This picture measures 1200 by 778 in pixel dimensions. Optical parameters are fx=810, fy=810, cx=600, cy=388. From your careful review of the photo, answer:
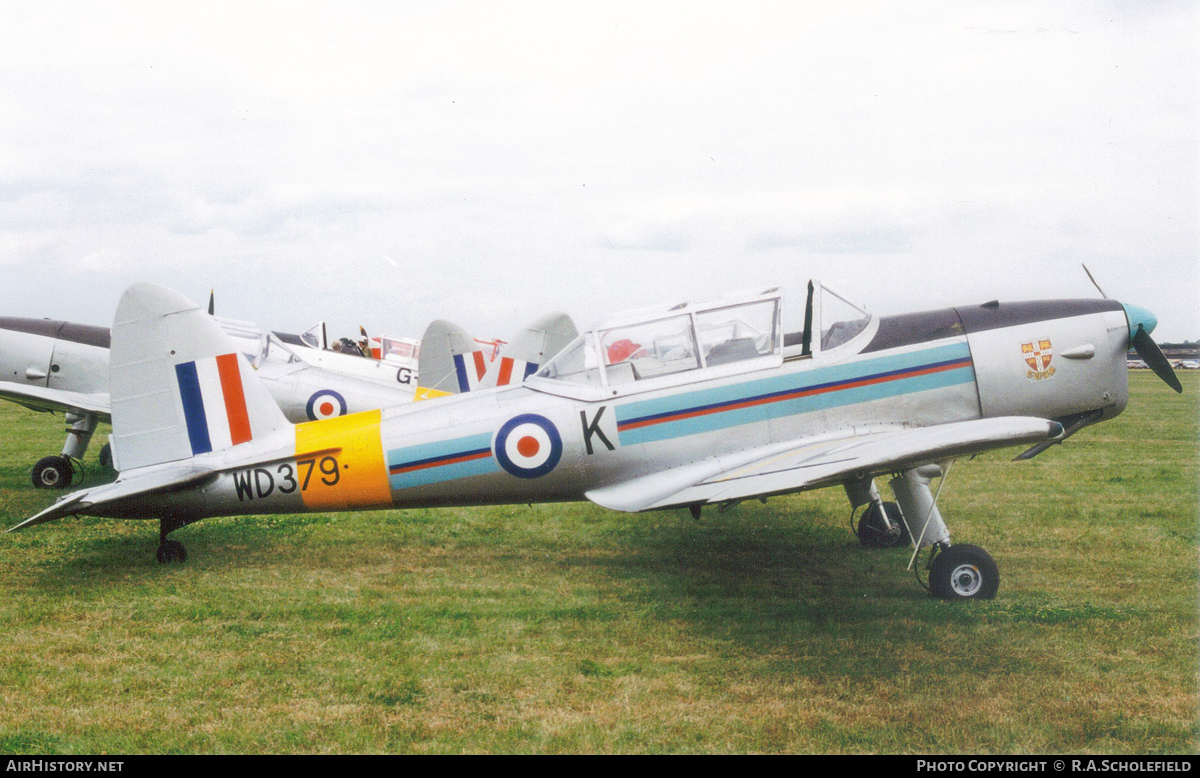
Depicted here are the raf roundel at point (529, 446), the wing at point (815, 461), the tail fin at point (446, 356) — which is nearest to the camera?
the wing at point (815, 461)

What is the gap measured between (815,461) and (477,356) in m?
6.90

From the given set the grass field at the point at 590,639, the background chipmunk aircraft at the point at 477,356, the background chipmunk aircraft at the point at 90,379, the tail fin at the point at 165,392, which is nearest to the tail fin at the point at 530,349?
the background chipmunk aircraft at the point at 477,356

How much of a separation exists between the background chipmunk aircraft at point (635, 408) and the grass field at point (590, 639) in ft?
2.14

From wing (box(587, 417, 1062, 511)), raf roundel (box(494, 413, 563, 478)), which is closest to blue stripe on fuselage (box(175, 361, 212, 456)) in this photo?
raf roundel (box(494, 413, 563, 478))

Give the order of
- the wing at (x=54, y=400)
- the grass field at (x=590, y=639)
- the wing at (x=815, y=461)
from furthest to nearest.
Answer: the wing at (x=54, y=400), the wing at (x=815, y=461), the grass field at (x=590, y=639)

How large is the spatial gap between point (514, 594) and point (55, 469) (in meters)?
7.14

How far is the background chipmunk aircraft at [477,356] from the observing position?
427 inches

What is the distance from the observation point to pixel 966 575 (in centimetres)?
521

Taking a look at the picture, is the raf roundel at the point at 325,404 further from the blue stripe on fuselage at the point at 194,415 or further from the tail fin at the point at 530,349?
Answer: the blue stripe on fuselage at the point at 194,415

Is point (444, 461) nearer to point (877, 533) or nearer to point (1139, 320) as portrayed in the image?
point (877, 533)

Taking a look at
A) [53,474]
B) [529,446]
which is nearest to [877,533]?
[529,446]

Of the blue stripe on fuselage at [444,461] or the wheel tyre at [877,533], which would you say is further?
the wheel tyre at [877,533]

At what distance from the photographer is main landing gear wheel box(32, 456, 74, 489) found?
9.52 meters
